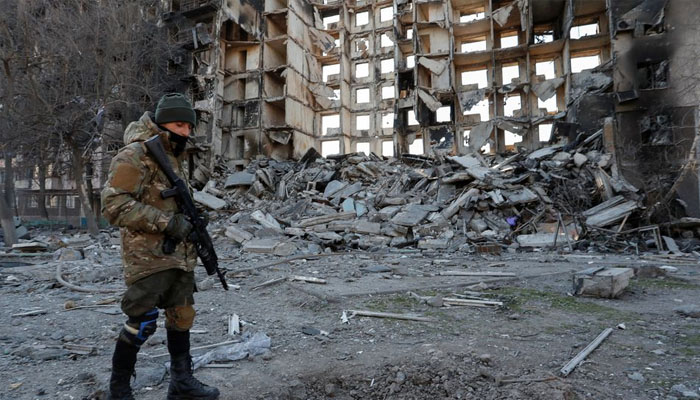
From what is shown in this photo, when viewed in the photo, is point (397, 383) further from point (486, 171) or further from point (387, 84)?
point (387, 84)

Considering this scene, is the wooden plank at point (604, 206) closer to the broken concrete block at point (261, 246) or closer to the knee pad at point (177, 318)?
the broken concrete block at point (261, 246)

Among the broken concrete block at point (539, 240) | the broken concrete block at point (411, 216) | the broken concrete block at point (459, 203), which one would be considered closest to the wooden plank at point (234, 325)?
the broken concrete block at point (411, 216)

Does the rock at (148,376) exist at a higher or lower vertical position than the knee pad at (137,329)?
lower

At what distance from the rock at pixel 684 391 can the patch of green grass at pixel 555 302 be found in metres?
1.57

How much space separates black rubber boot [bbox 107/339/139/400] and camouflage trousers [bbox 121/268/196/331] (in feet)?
0.68

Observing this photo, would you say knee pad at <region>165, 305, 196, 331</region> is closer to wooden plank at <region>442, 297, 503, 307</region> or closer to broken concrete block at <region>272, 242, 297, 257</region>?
wooden plank at <region>442, 297, 503, 307</region>

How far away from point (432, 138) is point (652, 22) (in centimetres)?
1132

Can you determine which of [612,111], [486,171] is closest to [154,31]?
[486,171]

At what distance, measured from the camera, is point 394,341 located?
3297 millimetres

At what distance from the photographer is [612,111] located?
16.2m

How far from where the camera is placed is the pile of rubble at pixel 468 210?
31.9 ft

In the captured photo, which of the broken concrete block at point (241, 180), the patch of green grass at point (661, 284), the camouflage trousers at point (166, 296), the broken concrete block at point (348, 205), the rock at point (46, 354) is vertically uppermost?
the broken concrete block at point (241, 180)

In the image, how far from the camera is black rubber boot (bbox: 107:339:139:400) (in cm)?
215

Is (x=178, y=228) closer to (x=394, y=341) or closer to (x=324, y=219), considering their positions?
(x=394, y=341)
